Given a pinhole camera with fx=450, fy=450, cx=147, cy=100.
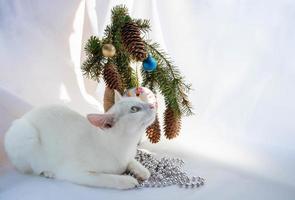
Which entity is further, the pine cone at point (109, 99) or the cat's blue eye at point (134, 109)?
the pine cone at point (109, 99)

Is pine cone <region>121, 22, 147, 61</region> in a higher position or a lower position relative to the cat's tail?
higher

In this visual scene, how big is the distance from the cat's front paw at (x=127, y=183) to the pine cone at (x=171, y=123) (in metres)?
0.13

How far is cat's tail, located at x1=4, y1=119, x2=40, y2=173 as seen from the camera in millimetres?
726

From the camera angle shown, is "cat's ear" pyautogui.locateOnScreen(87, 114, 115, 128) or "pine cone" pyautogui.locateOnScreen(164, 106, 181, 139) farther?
"pine cone" pyautogui.locateOnScreen(164, 106, 181, 139)

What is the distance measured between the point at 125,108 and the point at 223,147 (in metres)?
0.25

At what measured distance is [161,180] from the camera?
734 mm

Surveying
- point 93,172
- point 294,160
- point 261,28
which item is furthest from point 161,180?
point 261,28

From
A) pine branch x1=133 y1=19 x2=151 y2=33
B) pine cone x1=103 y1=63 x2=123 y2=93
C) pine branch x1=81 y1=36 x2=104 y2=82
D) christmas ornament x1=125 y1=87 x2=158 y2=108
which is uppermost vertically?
pine branch x1=133 y1=19 x2=151 y2=33

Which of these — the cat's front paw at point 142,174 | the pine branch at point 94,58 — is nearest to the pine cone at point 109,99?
the pine branch at point 94,58

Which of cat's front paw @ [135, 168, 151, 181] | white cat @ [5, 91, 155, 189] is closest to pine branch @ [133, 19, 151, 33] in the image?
white cat @ [5, 91, 155, 189]

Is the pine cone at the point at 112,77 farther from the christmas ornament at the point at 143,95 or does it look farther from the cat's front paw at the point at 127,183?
the cat's front paw at the point at 127,183

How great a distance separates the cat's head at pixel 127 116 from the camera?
27.1 inches

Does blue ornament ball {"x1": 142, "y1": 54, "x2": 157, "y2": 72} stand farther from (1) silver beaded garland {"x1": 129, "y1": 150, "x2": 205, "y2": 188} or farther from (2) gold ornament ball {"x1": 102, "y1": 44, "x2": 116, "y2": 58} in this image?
(1) silver beaded garland {"x1": 129, "y1": 150, "x2": 205, "y2": 188}

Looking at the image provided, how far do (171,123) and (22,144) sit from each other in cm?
25
